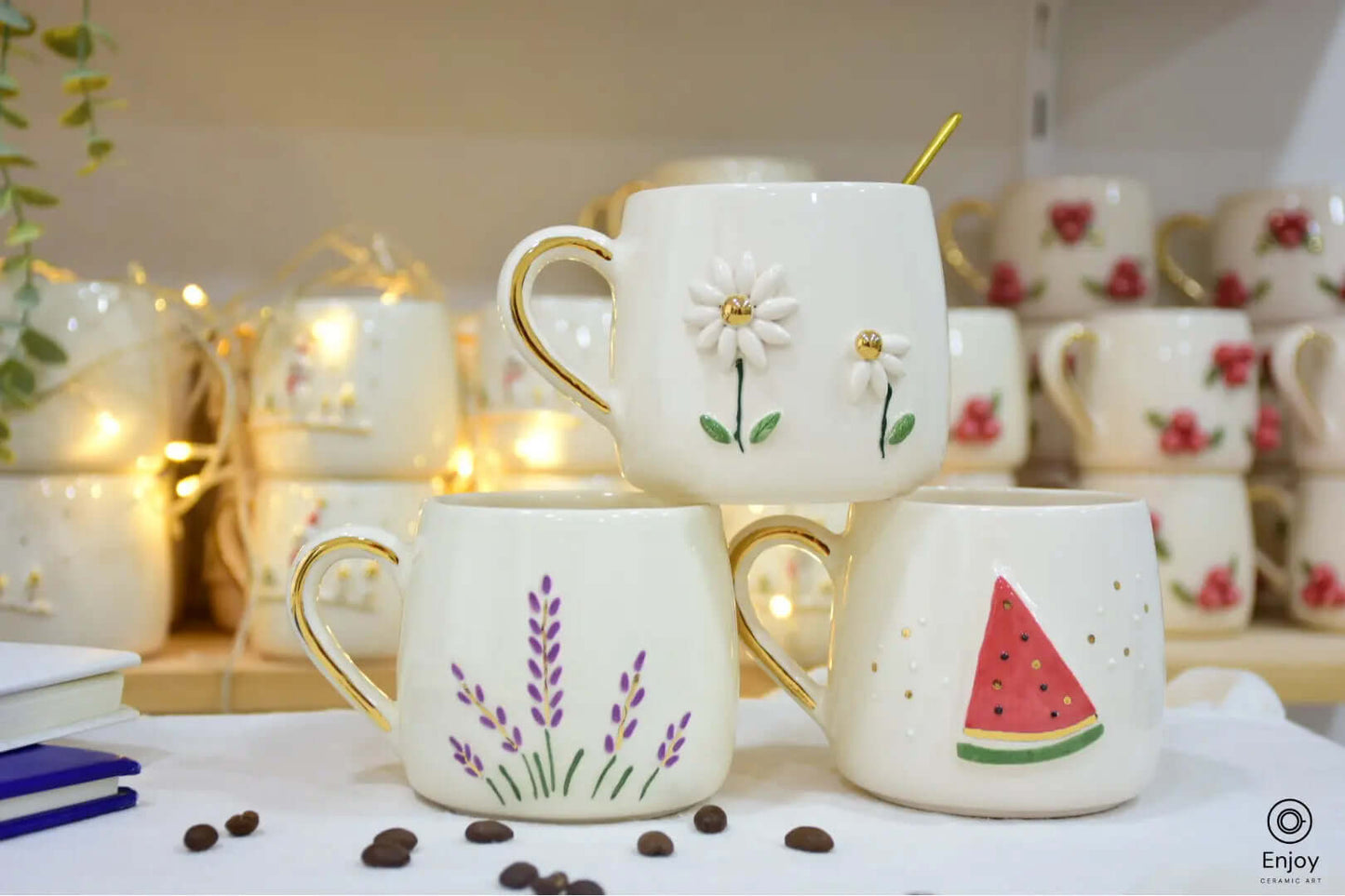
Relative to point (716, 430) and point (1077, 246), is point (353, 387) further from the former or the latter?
point (1077, 246)

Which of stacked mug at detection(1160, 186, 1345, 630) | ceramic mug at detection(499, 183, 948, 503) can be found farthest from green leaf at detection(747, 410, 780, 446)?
stacked mug at detection(1160, 186, 1345, 630)

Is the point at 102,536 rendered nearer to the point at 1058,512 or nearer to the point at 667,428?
the point at 667,428

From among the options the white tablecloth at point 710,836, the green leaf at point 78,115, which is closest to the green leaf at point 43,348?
the green leaf at point 78,115

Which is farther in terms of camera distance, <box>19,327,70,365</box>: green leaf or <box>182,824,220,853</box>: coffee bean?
<box>19,327,70,365</box>: green leaf

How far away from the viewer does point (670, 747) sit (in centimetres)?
52

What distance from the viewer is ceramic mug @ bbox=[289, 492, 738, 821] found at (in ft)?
1.66

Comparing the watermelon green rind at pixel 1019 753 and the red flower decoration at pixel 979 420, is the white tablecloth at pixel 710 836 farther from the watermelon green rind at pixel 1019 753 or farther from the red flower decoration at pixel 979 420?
the red flower decoration at pixel 979 420

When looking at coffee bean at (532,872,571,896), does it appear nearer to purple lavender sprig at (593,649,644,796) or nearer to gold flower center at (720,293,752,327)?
purple lavender sprig at (593,649,644,796)

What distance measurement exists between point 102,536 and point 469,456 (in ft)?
0.85

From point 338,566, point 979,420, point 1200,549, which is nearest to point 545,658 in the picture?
point 338,566

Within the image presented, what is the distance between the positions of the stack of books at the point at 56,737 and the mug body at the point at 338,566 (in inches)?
14.0

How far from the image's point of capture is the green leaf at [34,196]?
826mm

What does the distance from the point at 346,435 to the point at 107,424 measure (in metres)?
0.15

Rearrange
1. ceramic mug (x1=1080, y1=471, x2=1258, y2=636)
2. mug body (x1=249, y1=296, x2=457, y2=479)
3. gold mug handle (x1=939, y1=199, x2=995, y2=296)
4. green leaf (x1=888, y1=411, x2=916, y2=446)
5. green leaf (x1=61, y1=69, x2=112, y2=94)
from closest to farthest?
green leaf (x1=888, y1=411, x2=916, y2=446) → green leaf (x1=61, y1=69, x2=112, y2=94) → mug body (x1=249, y1=296, x2=457, y2=479) → ceramic mug (x1=1080, y1=471, x2=1258, y2=636) → gold mug handle (x1=939, y1=199, x2=995, y2=296)
